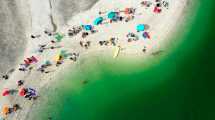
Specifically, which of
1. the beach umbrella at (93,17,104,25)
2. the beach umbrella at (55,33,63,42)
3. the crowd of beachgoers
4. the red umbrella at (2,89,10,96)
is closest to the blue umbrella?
the crowd of beachgoers

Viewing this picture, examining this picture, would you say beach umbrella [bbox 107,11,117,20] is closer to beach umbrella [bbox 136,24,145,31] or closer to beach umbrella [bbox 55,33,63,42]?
beach umbrella [bbox 136,24,145,31]

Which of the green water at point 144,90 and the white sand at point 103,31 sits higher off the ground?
the white sand at point 103,31

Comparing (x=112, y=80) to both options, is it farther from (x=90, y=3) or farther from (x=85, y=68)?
(x=90, y=3)

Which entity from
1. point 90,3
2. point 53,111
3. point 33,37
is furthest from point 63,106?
point 90,3

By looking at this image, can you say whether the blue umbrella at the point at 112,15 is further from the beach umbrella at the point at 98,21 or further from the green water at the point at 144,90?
the green water at the point at 144,90

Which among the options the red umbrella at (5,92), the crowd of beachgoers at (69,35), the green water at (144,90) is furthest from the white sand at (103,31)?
the green water at (144,90)

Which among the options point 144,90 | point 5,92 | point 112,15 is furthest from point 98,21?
point 5,92
